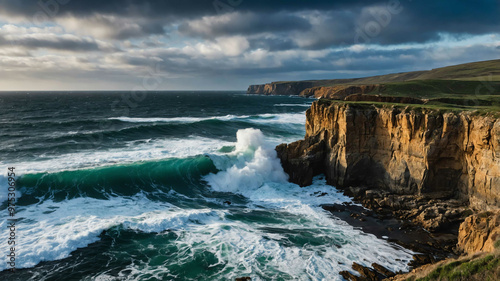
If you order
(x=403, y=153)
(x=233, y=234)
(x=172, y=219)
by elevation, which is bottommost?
(x=233, y=234)

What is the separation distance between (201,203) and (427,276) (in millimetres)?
14611

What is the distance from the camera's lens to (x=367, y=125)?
2261 centimetres

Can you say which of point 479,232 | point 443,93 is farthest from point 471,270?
point 443,93

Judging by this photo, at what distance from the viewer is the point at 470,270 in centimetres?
890

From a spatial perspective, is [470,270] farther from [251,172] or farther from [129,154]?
[129,154]

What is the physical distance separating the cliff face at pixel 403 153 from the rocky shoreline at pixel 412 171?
5cm

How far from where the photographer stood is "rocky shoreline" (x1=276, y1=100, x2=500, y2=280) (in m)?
15.2

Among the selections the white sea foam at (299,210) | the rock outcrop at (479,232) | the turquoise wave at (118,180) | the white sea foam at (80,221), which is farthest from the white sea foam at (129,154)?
the rock outcrop at (479,232)

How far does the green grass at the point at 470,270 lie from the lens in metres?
8.52

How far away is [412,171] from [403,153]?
1.41 meters

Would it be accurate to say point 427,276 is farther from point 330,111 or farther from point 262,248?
point 330,111

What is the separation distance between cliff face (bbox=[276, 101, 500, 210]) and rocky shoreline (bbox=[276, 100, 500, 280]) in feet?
0.17

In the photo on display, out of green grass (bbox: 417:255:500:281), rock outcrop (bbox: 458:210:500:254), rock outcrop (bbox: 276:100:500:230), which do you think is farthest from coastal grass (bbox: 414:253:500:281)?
rock outcrop (bbox: 276:100:500:230)

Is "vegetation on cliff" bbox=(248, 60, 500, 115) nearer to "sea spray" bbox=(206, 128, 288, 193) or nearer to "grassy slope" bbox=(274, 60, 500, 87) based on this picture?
"grassy slope" bbox=(274, 60, 500, 87)
